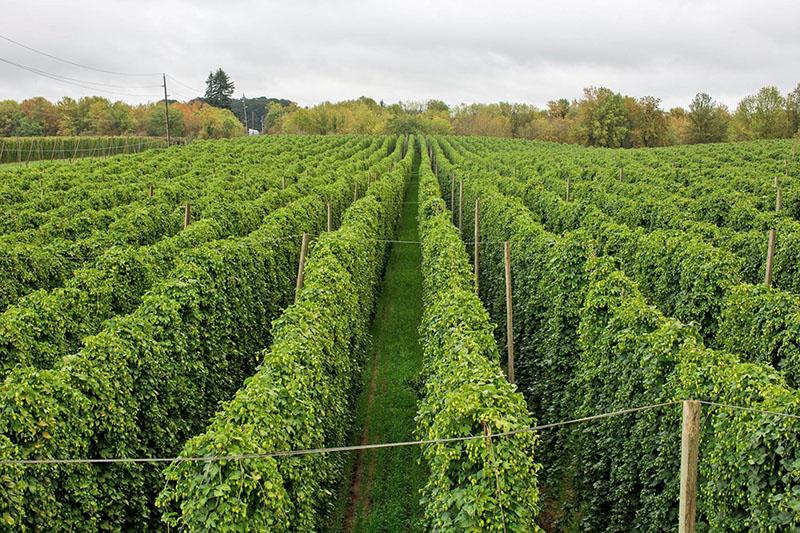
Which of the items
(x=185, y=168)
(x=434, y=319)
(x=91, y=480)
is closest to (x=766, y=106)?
(x=185, y=168)

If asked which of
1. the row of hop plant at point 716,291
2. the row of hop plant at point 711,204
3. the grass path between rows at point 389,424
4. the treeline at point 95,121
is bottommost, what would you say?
the grass path between rows at point 389,424

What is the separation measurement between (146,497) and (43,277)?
9144 millimetres

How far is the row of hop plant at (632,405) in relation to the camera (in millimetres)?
7191

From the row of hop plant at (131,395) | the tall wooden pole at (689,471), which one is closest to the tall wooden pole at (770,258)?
the tall wooden pole at (689,471)

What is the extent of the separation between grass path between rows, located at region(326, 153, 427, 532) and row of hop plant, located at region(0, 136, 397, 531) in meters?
3.09

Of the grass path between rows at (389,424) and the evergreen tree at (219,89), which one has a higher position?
the evergreen tree at (219,89)

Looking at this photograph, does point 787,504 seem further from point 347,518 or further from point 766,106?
point 766,106

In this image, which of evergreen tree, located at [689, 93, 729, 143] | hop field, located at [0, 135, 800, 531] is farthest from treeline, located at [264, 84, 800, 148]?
hop field, located at [0, 135, 800, 531]

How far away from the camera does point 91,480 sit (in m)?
8.84

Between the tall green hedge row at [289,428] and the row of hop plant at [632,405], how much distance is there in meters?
4.18

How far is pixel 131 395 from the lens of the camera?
1037 cm

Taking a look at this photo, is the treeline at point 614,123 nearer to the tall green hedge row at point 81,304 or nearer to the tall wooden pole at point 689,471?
the tall green hedge row at point 81,304

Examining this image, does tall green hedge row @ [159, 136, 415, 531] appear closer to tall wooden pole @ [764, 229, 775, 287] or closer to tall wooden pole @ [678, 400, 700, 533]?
tall wooden pole @ [678, 400, 700, 533]

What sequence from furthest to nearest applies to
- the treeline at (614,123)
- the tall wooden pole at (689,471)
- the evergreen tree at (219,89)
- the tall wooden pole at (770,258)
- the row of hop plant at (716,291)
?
the evergreen tree at (219,89)
the treeline at (614,123)
the tall wooden pole at (770,258)
the row of hop plant at (716,291)
the tall wooden pole at (689,471)
